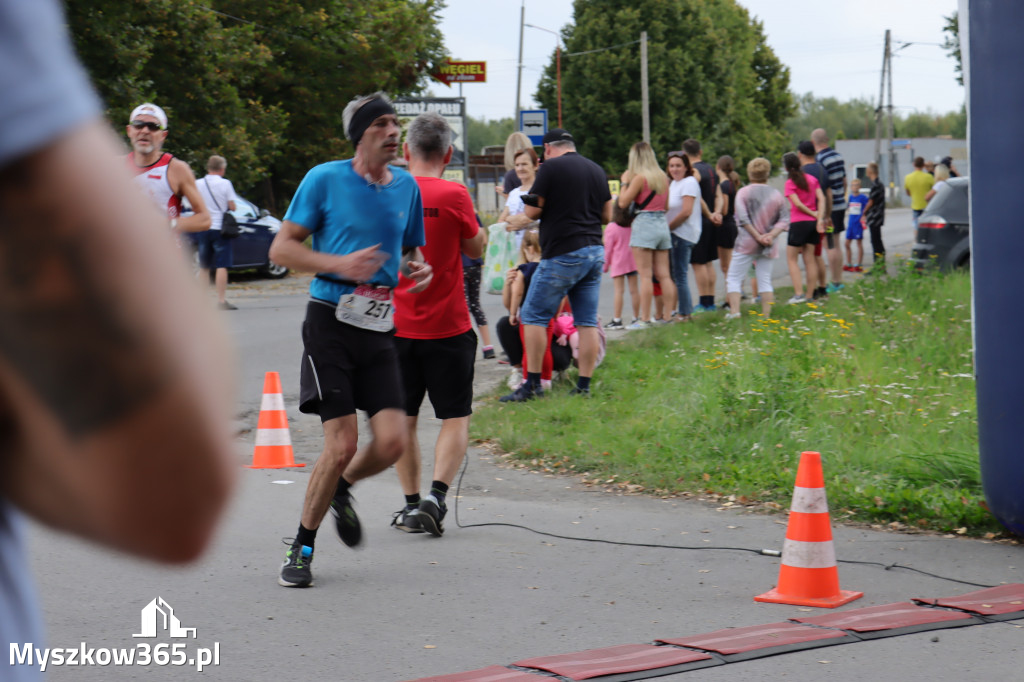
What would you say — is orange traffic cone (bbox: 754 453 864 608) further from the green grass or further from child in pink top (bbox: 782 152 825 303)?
child in pink top (bbox: 782 152 825 303)

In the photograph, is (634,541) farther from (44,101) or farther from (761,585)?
(44,101)

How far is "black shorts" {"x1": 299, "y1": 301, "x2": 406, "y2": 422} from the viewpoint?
5102mm

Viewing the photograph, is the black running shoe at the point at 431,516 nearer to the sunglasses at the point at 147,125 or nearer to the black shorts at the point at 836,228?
the sunglasses at the point at 147,125

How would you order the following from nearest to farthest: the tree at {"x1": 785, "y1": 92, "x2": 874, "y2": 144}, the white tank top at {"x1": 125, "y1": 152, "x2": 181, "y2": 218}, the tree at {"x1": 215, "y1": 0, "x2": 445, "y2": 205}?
1. the white tank top at {"x1": 125, "y1": 152, "x2": 181, "y2": 218}
2. the tree at {"x1": 215, "y1": 0, "x2": 445, "y2": 205}
3. the tree at {"x1": 785, "y1": 92, "x2": 874, "y2": 144}

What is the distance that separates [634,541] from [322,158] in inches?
1080

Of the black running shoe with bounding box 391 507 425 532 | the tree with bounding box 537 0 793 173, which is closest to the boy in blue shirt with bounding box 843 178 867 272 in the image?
the black running shoe with bounding box 391 507 425 532

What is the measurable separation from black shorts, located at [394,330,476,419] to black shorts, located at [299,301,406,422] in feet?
3.00

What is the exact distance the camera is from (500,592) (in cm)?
497

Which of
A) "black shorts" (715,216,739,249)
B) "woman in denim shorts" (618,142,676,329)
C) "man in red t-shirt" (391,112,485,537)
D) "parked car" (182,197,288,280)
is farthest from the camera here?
"parked car" (182,197,288,280)

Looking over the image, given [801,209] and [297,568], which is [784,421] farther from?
[801,209]

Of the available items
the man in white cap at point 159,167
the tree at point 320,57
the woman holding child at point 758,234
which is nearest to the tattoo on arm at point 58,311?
the man in white cap at point 159,167

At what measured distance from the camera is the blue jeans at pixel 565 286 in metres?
9.22

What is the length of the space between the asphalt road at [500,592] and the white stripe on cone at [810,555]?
20 centimetres

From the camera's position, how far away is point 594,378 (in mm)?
9953
